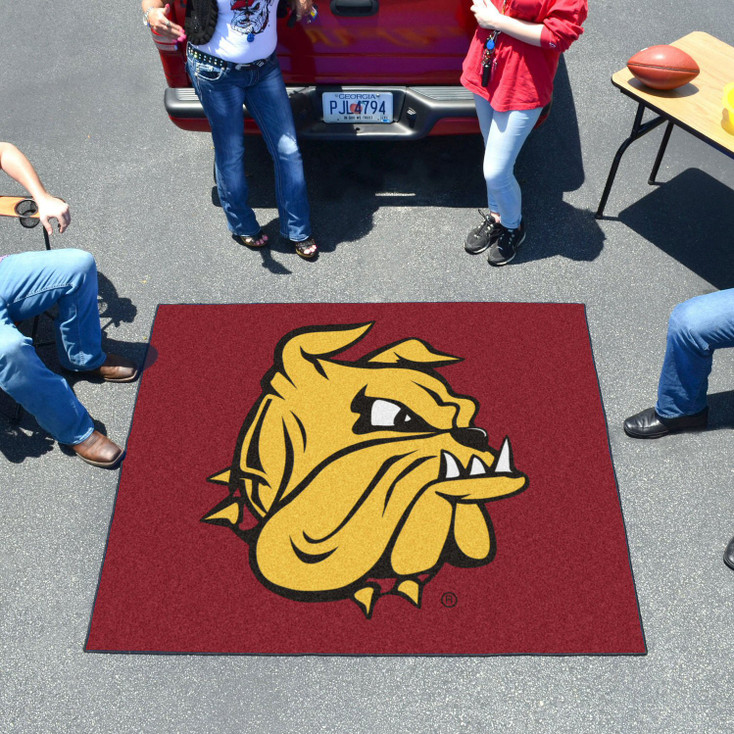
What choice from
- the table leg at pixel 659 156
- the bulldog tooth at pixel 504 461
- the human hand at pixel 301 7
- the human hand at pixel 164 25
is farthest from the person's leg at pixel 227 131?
the table leg at pixel 659 156

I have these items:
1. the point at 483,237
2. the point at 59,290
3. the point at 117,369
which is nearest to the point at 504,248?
the point at 483,237

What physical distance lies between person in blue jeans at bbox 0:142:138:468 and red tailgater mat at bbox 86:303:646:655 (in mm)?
249

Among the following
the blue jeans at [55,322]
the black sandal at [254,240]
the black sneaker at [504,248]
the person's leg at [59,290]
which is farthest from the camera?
the black sandal at [254,240]

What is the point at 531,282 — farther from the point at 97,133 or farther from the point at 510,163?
the point at 97,133

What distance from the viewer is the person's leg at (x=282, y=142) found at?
3.23 m

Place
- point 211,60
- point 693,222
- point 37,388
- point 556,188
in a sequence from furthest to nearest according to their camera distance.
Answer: point 556,188
point 693,222
point 211,60
point 37,388

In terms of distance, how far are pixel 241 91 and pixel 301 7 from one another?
17.1 inches

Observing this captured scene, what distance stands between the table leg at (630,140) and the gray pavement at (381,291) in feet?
0.38

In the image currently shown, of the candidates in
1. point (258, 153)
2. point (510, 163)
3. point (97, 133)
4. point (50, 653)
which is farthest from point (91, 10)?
point (50, 653)

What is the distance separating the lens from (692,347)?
2.76 metres

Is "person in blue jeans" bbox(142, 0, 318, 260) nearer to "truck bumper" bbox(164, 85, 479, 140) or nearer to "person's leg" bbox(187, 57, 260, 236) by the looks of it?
"person's leg" bbox(187, 57, 260, 236)

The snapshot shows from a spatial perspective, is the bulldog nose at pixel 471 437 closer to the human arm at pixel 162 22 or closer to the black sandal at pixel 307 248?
the black sandal at pixel 307 248

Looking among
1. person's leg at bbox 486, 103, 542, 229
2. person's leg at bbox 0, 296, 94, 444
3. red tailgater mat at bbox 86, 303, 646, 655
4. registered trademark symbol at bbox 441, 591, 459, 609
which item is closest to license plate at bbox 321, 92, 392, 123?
person's leg at bbox 486, 103, 542, 229

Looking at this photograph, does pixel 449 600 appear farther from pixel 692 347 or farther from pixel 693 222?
pixel 693 222
